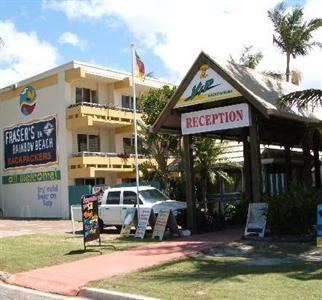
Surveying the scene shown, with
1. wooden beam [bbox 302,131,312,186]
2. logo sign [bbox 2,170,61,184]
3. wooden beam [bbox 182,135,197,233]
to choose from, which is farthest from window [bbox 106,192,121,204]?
logo sign [bbox 2,170,61,184]

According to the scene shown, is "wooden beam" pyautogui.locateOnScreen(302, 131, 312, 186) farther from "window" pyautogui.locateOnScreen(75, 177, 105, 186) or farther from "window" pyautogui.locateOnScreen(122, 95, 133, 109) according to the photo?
"window" pyautogui.locateOnScreen(122, 95, 133, 109)

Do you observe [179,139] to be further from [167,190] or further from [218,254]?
[218,254]

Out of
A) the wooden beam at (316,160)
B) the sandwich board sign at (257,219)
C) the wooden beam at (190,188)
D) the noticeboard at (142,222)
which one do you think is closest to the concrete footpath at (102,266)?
the sandwich board sign at (257,219)

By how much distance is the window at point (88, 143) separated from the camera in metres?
35.0

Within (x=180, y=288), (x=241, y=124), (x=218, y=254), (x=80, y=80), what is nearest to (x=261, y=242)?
(x=218, y=254)

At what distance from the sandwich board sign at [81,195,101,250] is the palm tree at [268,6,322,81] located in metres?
22.5

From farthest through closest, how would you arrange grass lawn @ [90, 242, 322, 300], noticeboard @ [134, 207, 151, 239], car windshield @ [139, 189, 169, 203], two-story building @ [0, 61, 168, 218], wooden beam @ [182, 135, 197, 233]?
1. two-story building @ [0, 61, 168, 218]
2. car windshield @ [139, 189, 169, 203]
3. wooden beam @ [182, 135, 197, 233]
4. noticeboard @ [134, 207, 151, 239]
5. grass lawn @ [90, 242, 322, 300]

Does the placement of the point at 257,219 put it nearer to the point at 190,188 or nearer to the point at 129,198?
the point at 190,188

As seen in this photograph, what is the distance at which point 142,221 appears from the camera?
690 inches

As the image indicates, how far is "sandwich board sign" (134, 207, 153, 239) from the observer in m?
17.2

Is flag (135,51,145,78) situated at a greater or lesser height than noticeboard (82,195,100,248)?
greater

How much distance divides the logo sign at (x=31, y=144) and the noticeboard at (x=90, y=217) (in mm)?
19762

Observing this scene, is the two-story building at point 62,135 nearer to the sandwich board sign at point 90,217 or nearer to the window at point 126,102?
the window at point 126,102

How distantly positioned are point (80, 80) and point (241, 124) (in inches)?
776
